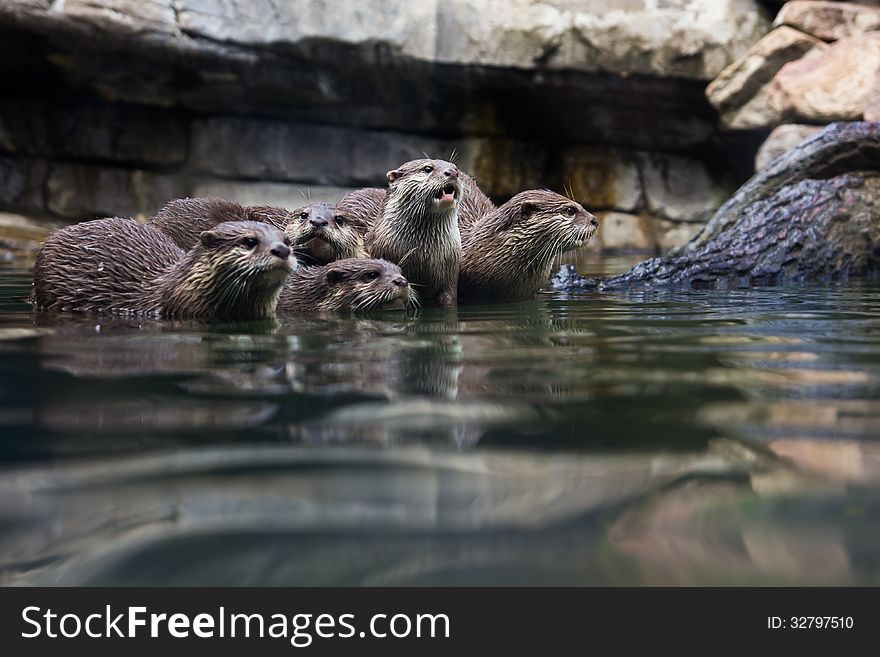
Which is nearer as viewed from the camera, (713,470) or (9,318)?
(713,470)

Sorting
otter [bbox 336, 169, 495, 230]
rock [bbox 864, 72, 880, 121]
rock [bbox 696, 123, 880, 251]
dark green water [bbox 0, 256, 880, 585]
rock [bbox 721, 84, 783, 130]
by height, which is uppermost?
rock [bbox 721, 84, 783, 130]

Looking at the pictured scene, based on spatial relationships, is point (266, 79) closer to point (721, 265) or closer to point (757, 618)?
point (721, 265)

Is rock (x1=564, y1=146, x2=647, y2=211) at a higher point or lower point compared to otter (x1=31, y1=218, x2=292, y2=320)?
higher

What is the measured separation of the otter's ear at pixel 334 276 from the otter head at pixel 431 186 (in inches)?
27.3

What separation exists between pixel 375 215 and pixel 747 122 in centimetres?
623

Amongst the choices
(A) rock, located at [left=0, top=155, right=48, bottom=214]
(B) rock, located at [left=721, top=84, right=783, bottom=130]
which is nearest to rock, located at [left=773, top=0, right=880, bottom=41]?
(B) rock, located at [left=721, top=84, right=783, bottom=130]

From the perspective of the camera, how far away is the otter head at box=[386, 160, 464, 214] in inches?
179

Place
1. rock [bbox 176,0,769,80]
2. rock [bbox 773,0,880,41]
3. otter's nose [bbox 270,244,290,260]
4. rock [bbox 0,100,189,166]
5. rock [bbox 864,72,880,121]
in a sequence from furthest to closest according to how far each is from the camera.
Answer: rock [bbox 0,100,189,166] → rock [bbox 773,0,880,41] → rock [bbox 176,0,769,80] → rock [bbox 864,72,880,121] → otter's nose [bbox 270,244,290,260]

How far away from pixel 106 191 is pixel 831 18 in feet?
27.4

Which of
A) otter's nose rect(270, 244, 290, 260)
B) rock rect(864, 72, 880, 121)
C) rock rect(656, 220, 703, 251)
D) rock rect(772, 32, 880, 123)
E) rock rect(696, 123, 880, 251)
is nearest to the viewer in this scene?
otter's nose rect(270, 244, 290, 260)

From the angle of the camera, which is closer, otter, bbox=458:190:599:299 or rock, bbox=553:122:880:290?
otter, bbox=458:190:599:299

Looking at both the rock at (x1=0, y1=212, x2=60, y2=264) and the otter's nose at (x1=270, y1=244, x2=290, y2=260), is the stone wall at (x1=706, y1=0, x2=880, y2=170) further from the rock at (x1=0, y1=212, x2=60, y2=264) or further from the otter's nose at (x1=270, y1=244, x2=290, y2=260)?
→ the rock at (x1=0, y1=212, x2=60, y2=264)

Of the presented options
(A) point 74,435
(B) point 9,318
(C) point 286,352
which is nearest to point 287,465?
(A) point 74,435

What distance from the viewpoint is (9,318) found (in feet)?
11.5
